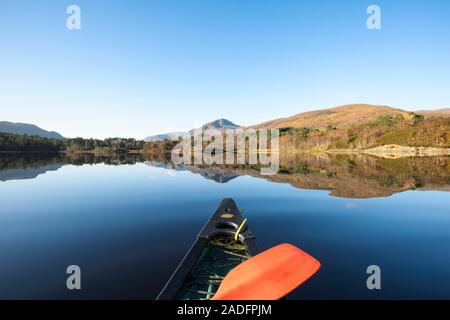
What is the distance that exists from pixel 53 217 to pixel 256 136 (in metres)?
162

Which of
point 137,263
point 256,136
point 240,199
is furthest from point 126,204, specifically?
point 256,136

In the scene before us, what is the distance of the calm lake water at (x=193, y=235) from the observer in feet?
23.9

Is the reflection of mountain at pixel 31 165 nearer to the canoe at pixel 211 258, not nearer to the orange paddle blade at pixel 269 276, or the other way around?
the canoe at pixel 211 258

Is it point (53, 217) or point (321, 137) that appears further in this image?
point (321, 137)

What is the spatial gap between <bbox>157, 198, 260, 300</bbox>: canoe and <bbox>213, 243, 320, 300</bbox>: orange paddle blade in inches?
47.1

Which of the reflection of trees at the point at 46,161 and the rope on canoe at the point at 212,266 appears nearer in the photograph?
the rope on canoe at the point at 212,266

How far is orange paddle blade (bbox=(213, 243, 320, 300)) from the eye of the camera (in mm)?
4918

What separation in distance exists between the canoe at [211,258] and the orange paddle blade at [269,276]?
47.1 inches

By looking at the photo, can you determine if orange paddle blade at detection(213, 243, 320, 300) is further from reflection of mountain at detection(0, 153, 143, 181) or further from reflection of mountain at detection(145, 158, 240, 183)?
reflection of mountain at detection(0, 153, 143, 181)

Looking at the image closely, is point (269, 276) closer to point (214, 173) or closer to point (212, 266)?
point (212, 266)

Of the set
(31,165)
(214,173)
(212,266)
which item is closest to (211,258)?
(212,266)

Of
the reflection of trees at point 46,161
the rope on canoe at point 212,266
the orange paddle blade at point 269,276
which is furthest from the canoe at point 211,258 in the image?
the reflection of trees at point 46,161
